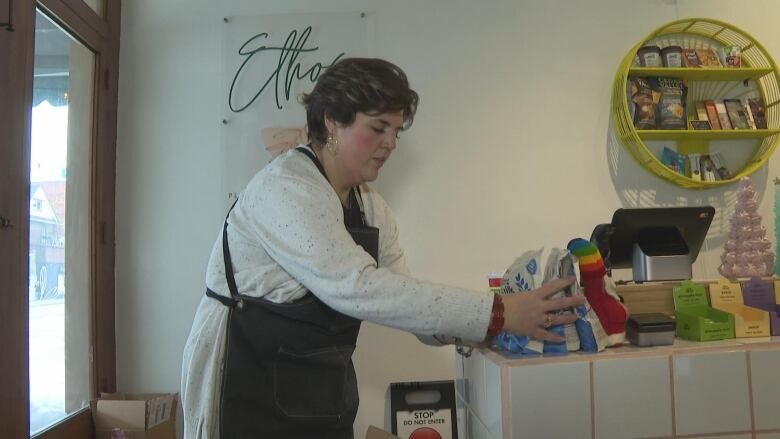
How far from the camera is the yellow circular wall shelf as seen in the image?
2.02 metres

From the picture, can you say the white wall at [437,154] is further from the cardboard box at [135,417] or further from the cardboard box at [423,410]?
the cardboard box at [135,417]

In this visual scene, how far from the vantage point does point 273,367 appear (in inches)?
42.5

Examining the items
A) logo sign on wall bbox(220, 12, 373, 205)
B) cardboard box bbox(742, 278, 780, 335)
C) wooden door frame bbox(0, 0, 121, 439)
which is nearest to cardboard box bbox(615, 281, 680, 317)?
cardboard box bbox(742, 278, 780, 335)

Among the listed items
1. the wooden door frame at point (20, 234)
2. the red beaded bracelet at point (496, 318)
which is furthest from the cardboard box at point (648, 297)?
the wooden door frame at point (20, 234)

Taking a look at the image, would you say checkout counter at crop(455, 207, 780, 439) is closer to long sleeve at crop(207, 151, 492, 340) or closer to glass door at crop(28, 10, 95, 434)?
long sleeve at crop(207, 151, 492, 340)

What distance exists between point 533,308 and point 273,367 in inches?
21.3

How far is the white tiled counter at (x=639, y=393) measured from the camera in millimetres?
1093

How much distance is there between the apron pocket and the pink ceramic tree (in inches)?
50.7

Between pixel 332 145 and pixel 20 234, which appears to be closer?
pixel 332 145

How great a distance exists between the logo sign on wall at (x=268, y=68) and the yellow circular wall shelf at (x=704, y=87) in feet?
3.41

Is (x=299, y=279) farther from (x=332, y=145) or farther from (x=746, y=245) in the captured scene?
(x=746, y=245)

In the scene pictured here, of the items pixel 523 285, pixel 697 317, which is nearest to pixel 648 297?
pixel 697 317

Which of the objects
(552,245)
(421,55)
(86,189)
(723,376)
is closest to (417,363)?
(552,245)

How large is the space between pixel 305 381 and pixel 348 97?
0.61 metres
